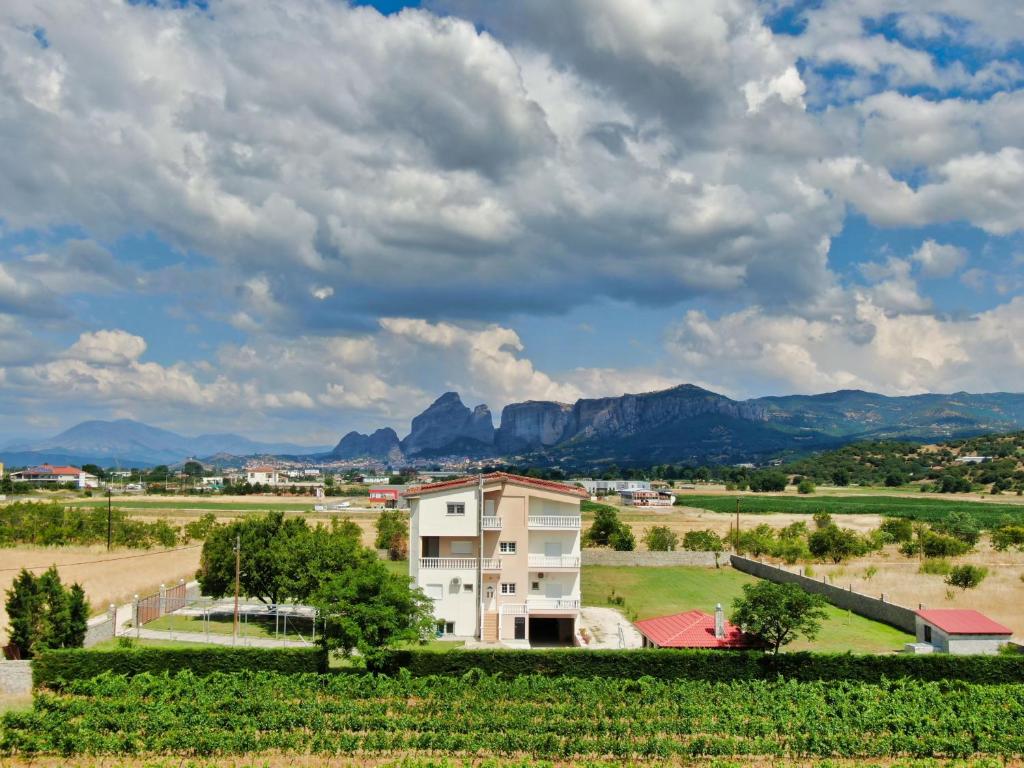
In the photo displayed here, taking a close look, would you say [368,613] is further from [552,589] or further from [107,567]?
[107,567]

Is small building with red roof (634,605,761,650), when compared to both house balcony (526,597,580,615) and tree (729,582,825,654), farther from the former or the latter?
house balcony (526,597,580,615)

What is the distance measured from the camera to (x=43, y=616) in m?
32.0

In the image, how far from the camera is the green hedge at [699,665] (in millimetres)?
29484

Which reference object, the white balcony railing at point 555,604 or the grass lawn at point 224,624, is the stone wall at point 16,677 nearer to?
the grass lawn at point 224,624

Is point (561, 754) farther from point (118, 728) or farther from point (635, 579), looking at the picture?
point (635, 579)

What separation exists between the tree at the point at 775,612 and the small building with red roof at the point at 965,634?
6880 millimetres

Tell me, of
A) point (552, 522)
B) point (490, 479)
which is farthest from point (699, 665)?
point (490, 479)

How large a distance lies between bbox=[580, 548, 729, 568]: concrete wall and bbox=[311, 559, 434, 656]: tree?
3634cm

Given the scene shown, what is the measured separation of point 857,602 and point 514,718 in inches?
1092

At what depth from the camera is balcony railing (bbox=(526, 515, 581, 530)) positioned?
134 feet

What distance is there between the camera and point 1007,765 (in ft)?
79.0

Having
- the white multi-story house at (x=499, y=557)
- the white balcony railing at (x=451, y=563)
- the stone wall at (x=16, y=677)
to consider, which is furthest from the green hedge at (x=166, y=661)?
the white balcony railing at (x=451, y=563)

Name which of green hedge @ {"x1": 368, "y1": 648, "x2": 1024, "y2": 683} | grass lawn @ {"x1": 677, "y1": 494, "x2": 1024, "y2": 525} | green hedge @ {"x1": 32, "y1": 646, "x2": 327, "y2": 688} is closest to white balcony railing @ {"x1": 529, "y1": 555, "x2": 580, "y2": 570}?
green hedge @ {"x1": 368, "y1": 648, "x2": 1024, "y2": 683}

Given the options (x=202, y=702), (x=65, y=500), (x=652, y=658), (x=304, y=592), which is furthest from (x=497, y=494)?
(x=65, y=500)
